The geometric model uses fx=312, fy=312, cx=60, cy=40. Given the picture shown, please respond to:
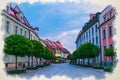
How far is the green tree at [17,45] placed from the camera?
15306 mm

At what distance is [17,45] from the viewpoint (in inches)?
645

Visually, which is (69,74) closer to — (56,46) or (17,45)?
(56,46)

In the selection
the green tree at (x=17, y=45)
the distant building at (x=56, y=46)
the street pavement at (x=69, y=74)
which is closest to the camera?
the street pavement at (x=69, y=74)

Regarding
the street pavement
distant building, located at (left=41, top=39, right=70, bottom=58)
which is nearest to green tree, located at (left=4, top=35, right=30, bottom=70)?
distant building, located at (left=41, top=39, right=70, bottom=58)

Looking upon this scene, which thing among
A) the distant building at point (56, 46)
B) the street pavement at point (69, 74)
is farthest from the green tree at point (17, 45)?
the street pavement at point (69, 74)

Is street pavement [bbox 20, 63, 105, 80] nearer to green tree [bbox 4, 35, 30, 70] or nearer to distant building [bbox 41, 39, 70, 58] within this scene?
distant building [bbox 41, 39, 70, 58]

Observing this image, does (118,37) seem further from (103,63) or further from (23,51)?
(103,63)

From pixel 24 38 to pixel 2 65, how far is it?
579cm

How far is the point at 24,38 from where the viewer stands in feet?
53.5

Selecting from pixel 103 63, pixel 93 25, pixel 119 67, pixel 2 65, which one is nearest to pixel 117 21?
pixel 119 67

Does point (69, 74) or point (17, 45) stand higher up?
point (17, 45)

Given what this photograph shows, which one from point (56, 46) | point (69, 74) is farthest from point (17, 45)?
point (69, 74)

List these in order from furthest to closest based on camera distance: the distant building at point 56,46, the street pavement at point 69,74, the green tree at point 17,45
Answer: the green tree at point 17,45, the distant building at point 56,46, the street pavement at point 69,74

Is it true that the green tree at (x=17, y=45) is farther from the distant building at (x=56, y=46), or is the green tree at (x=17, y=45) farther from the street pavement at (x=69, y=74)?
the street pavement at (x=69, y=74)
